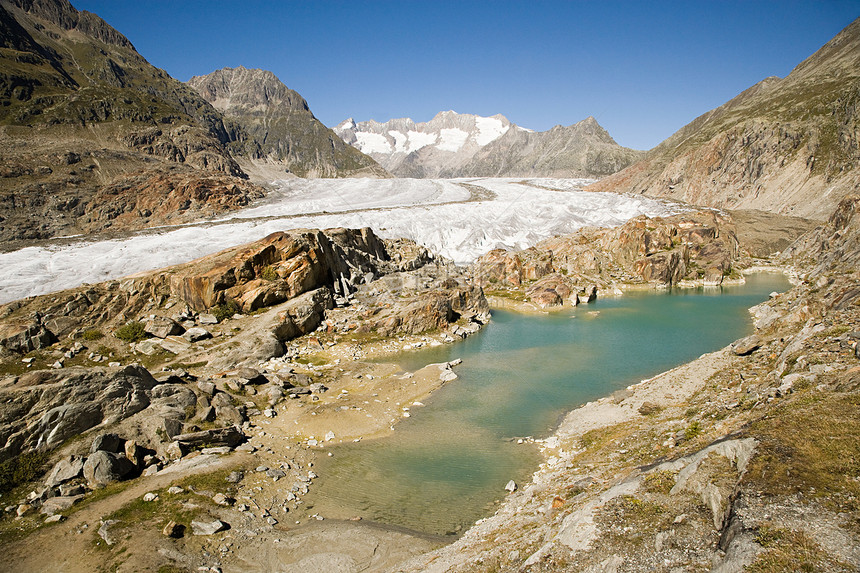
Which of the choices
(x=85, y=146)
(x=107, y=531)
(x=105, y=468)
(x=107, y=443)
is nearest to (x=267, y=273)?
(x=107, y=443)

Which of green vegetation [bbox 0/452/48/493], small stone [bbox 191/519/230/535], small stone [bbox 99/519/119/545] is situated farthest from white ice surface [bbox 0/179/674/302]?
small stone [bbox 191/519/230/535]

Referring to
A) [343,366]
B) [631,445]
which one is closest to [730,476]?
[631,445]

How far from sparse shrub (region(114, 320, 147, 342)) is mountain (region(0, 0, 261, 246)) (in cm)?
3412

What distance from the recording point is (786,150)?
111000 millimetres

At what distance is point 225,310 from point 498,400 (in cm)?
2066

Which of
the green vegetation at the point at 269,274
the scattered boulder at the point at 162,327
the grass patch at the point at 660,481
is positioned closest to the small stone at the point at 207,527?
the grass patch at the point at 660,481

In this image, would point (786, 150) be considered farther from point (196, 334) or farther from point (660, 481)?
point (196, 334)

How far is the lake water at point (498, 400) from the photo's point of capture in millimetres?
16344

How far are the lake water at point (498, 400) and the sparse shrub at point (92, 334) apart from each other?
1916 cm

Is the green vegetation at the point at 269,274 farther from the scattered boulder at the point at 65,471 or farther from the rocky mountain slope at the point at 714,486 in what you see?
the rocky mountain slope at the point at 714,486

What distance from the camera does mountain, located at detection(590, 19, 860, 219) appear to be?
325ft

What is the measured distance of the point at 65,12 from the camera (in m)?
166

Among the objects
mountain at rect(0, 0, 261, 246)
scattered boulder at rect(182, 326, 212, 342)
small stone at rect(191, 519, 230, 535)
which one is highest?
mountain at rect(0, 0, 261, 246)

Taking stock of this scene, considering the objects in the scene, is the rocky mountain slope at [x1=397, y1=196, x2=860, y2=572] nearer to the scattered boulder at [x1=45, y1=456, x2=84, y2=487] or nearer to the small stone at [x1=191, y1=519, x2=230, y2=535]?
the small stone at [x1=191, y1=519, x2=230, y2=535]
